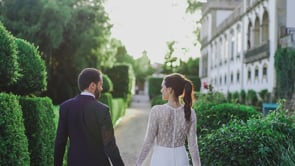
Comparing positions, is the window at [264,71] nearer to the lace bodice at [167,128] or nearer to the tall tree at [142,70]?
the lace bodice at [167,128]

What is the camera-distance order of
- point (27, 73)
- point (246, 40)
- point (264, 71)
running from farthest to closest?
point (246, 40)
point (264, 71)
point (27, 73)

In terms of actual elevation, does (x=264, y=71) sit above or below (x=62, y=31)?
below

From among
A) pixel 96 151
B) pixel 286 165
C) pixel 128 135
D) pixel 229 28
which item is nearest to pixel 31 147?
pixel 96 151

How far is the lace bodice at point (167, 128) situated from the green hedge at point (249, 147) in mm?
1428

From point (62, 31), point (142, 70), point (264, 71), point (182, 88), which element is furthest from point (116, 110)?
point (142, 70)

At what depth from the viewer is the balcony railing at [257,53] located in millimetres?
32688

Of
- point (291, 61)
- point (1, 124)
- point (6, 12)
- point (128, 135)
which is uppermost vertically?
point (6, 12)

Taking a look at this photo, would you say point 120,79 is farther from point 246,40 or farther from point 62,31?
point 62,31

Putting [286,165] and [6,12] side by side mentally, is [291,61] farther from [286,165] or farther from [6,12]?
[286,165]

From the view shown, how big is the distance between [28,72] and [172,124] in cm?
352

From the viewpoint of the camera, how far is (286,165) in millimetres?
5996

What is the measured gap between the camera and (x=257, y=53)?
35.0 meters

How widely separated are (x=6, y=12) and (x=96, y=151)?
22.8 metres

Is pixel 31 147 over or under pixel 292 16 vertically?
under
